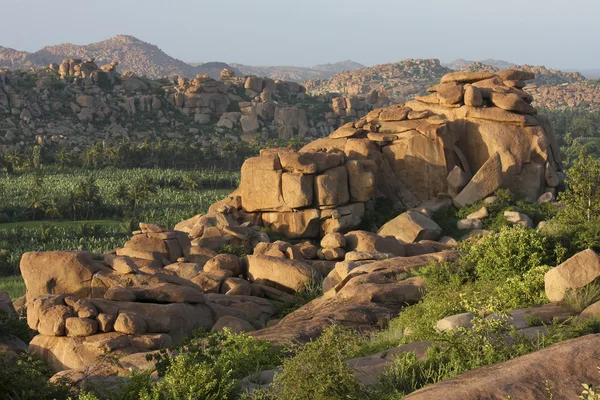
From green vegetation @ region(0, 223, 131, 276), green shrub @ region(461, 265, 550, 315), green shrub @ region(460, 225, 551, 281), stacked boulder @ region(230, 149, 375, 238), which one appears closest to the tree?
green shrub @ region(460, 225, 551, 281)

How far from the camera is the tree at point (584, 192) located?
1050 inches

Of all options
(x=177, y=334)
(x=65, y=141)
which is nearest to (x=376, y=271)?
(x=177, y=334)

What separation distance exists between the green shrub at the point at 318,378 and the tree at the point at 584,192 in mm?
18678

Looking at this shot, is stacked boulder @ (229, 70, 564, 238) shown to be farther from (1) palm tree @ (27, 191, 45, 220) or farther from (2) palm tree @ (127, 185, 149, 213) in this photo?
(1) palm tree @ (27, 191, 45, 220)

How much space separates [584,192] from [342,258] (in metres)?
9.78

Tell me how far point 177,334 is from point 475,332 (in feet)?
36.2

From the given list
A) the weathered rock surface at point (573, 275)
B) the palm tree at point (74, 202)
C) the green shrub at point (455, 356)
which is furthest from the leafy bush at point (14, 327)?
the palm tree at point (74, 202)

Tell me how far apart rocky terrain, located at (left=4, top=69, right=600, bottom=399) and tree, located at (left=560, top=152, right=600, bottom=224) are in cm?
382

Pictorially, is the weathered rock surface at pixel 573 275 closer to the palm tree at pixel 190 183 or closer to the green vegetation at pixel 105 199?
the green vegetation at pixel 105 199

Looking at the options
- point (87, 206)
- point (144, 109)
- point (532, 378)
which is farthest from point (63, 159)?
point (532, 378)

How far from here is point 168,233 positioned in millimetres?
30031

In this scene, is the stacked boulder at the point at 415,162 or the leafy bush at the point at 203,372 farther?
the stacked boulder at the point at 415,162

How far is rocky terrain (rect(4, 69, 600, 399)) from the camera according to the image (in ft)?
43.2

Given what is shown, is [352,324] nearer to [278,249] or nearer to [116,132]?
[278,249]
